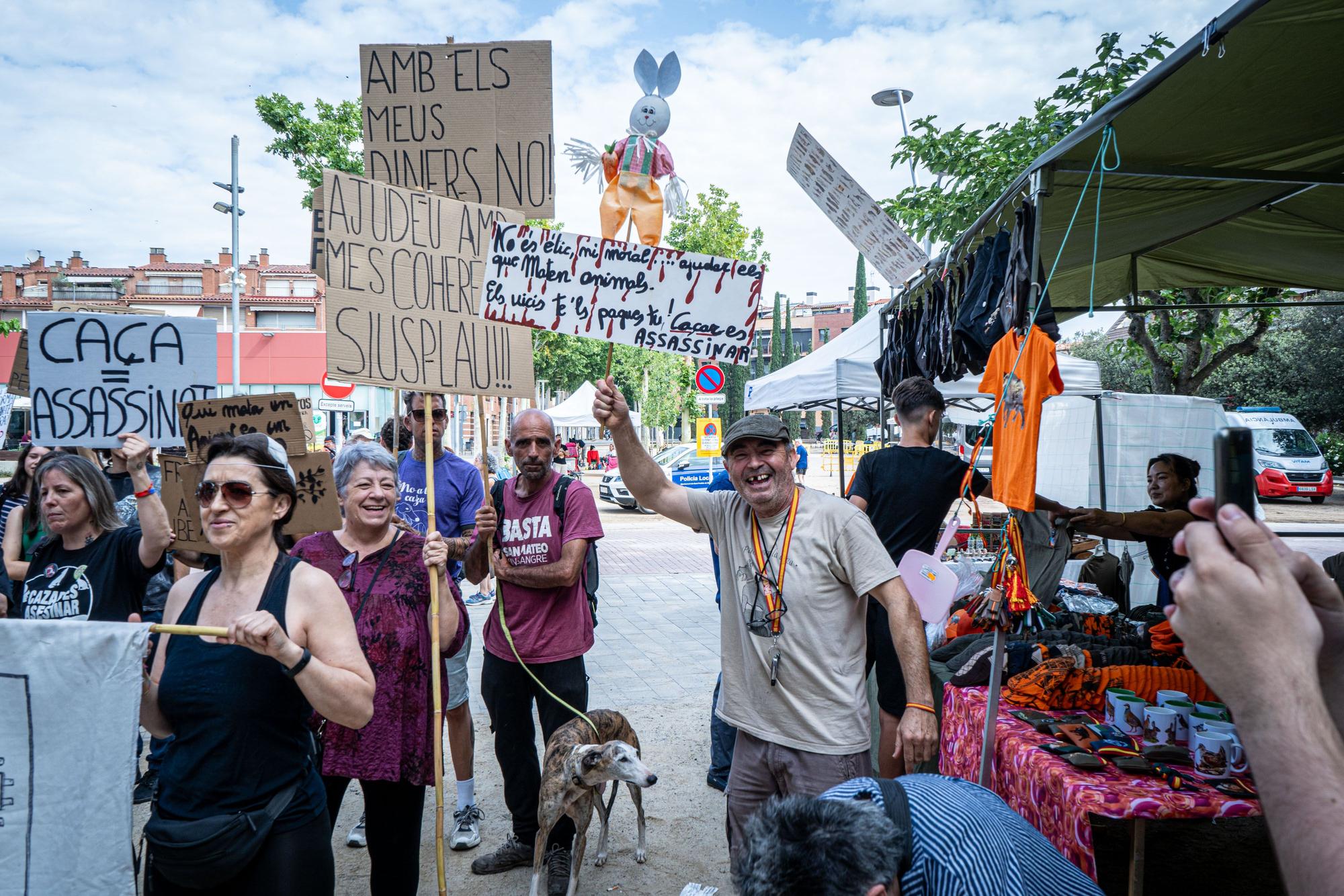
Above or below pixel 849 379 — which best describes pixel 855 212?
above

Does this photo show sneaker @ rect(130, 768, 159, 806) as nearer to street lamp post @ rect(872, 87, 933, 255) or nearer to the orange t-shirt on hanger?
the orange t-shirt on hanger

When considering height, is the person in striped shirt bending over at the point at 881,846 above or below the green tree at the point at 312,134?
below

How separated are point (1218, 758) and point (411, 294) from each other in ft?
10.6

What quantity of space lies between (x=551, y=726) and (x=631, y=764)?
50cm

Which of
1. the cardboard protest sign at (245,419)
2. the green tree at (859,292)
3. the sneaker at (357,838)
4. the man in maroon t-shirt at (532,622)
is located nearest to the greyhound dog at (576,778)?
the man in maroon t-shirt at (532,622)

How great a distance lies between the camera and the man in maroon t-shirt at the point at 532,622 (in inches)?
148

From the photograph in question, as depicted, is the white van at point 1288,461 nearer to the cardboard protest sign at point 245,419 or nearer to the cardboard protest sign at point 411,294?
the cardboard protest sign at point 411,294

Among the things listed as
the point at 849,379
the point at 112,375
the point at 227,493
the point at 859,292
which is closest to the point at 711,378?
the point at 849,379

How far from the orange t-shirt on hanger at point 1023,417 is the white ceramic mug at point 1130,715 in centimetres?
76

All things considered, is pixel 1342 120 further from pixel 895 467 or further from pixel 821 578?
pixel 821 578

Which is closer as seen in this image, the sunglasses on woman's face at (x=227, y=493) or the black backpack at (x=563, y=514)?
the sunglasses on woman's face at (x=227, y=493)

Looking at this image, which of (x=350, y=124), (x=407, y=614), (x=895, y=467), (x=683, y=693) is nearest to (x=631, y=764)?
(x=407, y=614)

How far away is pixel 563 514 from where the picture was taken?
12.6ft

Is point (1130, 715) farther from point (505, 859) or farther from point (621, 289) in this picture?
point (505, 859)
